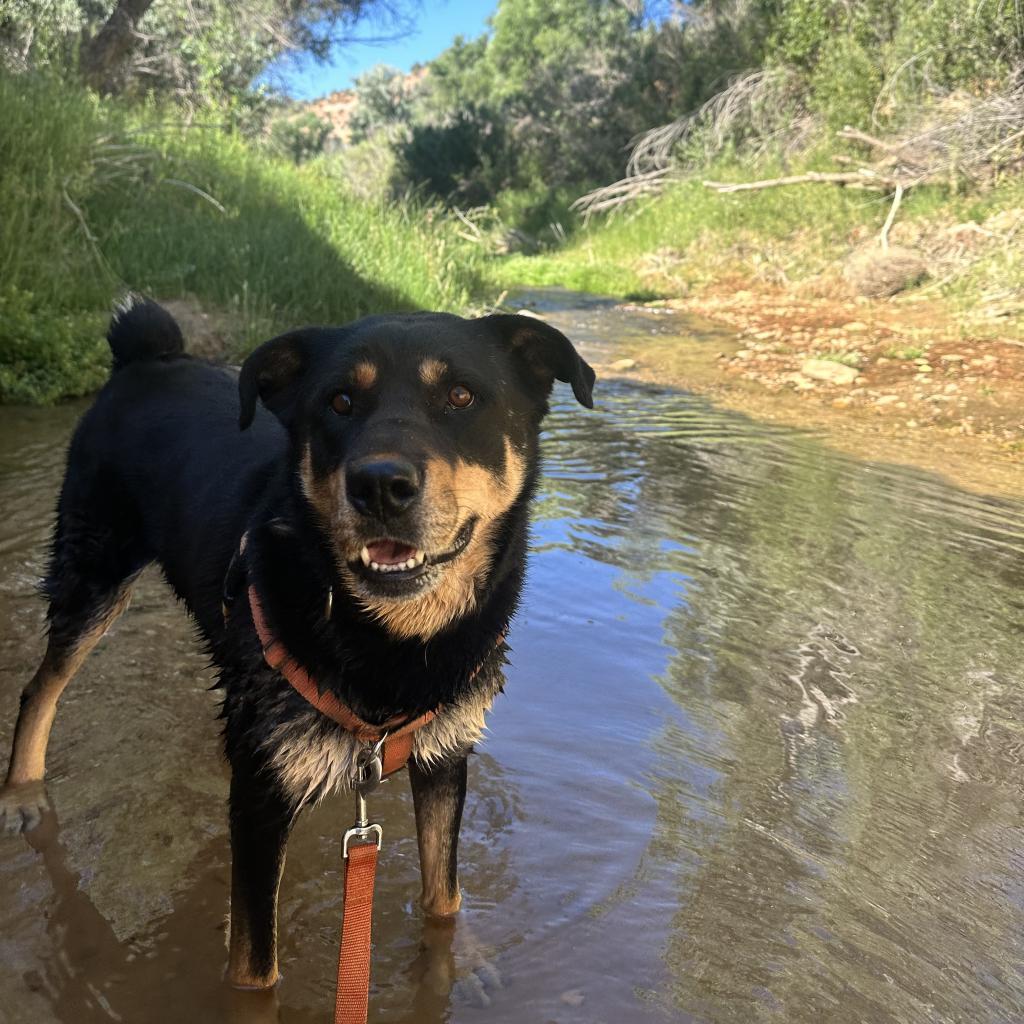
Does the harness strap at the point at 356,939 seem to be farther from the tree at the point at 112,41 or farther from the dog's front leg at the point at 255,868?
the tree at the point at 112,41

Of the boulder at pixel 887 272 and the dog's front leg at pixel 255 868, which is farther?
the boulder at pixel 887 272

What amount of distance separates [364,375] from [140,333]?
4.73ft

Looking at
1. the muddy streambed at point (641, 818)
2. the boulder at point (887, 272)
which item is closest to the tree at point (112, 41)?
the boulder at point (887, 272)

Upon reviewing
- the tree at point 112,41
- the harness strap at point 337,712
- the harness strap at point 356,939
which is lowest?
the harness strap at point 356,939

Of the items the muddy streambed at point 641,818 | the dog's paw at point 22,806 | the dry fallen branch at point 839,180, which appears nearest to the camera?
the muddy streambed at point 641,818

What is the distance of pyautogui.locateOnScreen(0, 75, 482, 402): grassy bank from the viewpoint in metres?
7.34

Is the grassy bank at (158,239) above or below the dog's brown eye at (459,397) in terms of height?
above

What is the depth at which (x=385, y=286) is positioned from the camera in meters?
10.0

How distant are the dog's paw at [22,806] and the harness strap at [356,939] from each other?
127 cm

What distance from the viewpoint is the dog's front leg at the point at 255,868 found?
88.5 inches

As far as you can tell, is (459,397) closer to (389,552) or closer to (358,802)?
(389,552)

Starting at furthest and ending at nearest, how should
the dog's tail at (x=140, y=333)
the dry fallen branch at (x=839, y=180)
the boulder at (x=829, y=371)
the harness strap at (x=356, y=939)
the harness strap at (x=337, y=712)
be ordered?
the dry fallen branch at (x=839, y=180), the boulder at (x=829, y=371), the dog's tail at (x=140, y=333), the harness strap at (x=337, y=712), the harness strap at (x=356, y=939)

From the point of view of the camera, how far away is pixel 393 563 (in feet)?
7.29

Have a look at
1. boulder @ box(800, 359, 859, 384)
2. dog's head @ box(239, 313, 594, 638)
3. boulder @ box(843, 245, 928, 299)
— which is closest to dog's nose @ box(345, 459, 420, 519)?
dog's head @ box(239, 313, 594, 638)
